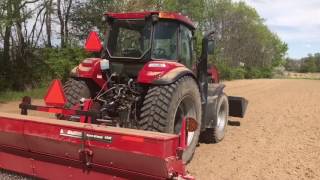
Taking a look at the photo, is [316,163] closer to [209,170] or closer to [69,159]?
[209,170]

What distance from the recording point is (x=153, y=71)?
18.8 feet

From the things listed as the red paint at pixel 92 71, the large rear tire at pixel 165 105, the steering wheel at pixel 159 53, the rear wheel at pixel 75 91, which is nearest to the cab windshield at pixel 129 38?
the steering wheel at pixel 159 53

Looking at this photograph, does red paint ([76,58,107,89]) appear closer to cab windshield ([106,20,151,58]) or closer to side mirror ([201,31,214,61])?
cab windshield ([106,20,151,58])

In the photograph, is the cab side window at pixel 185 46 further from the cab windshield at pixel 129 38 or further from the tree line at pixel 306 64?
the tree line at pixel 306 64

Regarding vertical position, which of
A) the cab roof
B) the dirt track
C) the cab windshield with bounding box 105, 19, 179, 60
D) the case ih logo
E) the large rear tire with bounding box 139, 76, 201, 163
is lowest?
the dirt track

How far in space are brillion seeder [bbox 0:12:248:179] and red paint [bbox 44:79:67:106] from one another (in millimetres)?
12

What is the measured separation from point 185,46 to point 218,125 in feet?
6.67

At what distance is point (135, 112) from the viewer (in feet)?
19.1

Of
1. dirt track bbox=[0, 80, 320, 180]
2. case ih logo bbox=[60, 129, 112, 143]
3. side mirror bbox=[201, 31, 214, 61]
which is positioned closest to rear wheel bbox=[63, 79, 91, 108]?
case ih logo bbox=[60, 129, 112, 143]

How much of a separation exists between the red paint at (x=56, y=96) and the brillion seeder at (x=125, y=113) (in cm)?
1

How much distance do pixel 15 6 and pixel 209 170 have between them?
9.95 m

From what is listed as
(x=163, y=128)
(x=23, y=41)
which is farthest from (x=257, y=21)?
(x=163, y=128)

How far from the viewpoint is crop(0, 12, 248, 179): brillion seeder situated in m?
4.39

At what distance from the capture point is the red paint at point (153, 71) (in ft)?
18.6
